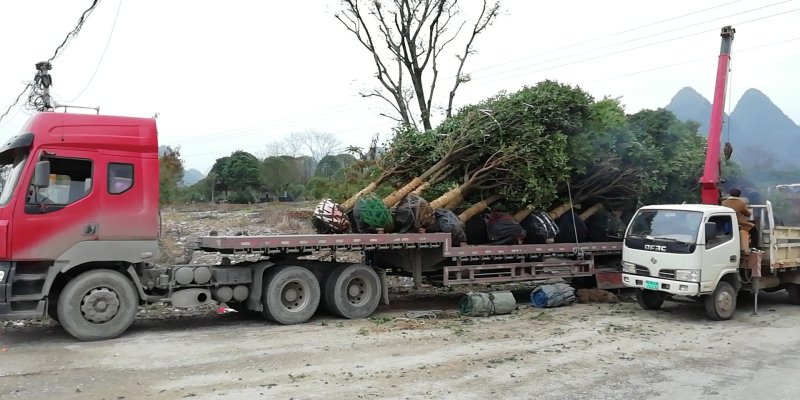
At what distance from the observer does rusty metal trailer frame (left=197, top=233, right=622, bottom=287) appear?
9.00 m

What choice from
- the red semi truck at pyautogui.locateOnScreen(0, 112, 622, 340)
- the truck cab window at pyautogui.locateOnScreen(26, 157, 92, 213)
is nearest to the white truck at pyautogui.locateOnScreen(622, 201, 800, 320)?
the red semi truck at pyautogui.locateOnScreen(0, 112, 622, 340)

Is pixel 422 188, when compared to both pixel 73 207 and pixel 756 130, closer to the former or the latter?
pixel 73 207

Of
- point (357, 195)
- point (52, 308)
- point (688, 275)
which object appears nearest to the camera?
point (52, 308)

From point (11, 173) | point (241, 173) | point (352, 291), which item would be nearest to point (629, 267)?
point (352, 291)

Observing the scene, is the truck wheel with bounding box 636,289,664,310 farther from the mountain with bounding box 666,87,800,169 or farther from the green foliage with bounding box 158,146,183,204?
the green foliage with bounding box 158,146,183,204

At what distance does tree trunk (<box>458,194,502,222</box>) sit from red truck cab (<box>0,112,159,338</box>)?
5.53m

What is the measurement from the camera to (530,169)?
1158cm

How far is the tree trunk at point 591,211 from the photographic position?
516 inches

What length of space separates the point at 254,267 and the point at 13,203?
10.5 ft

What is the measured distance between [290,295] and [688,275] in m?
6.13

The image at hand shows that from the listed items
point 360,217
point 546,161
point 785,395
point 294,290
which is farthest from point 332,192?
point 785,395

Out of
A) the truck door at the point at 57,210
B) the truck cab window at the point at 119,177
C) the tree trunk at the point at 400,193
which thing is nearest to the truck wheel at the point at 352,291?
the tree trunk at the point at 400,193

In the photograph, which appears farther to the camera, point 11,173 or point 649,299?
point 649,299

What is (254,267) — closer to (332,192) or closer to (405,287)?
(332,192)
